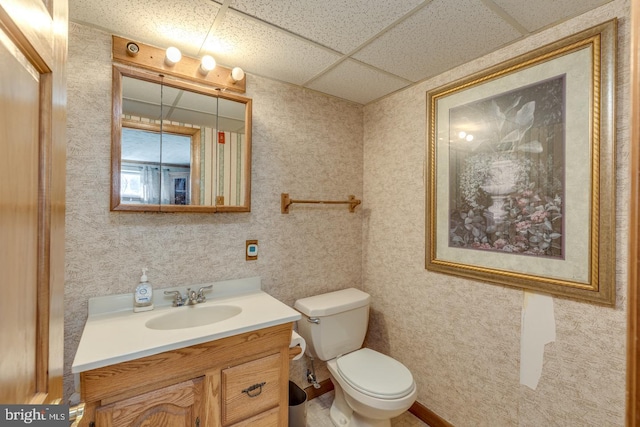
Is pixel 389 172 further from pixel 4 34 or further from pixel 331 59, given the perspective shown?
pixel 4 34

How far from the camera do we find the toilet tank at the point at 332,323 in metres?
1.78

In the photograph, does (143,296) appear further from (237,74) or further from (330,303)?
(237,74)

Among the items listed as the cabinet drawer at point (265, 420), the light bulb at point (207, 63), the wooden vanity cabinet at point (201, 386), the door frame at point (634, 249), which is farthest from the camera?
the light bulb at point (207, 63)

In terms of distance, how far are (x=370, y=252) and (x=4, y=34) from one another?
210cm

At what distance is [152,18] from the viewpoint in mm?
1272

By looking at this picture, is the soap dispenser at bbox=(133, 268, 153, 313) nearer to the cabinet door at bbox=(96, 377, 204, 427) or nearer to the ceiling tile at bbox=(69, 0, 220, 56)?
the cabinet door at bbox=(96, 377, 204, 427)

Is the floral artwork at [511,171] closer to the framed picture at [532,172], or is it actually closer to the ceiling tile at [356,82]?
the framed picture at [532,172]

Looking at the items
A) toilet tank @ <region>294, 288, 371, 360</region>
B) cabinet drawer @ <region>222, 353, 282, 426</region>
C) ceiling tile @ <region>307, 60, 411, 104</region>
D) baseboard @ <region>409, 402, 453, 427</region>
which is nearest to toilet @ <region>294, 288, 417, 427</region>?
toilet tank @ <region>294, 288, 371, 360</region>

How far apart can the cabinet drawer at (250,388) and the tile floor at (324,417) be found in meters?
0.66

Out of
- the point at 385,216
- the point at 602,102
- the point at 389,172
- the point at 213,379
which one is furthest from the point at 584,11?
the point at 213,379

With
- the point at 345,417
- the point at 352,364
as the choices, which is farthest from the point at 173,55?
the point at 345,417

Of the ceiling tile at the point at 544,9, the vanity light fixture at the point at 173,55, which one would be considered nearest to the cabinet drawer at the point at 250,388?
the vanity light fixture at the point at 173,55

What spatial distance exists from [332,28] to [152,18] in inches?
31.7

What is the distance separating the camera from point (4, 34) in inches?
14.8
